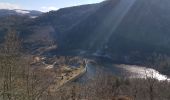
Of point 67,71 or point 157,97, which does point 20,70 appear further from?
point 67,71

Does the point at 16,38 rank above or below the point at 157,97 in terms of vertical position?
above

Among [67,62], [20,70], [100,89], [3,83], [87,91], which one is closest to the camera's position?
[3,83]

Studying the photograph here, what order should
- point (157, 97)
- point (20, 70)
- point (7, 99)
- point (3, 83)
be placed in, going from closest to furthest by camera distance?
point (7, 99)
point (3, 83)
point (20, 70)
point (157, 97)

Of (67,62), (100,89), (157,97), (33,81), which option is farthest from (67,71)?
(33,81)

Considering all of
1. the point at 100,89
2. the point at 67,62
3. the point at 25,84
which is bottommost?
the point at 67,62

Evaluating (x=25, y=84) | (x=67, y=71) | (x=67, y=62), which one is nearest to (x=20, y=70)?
(x=25, y=84)

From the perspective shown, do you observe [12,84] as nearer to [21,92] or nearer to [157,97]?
[21,92]

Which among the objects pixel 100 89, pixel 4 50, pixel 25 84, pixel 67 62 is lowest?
pixel 67 62

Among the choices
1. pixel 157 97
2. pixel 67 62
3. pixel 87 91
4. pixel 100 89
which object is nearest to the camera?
pixel 100 89

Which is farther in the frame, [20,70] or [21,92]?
[20,70]
